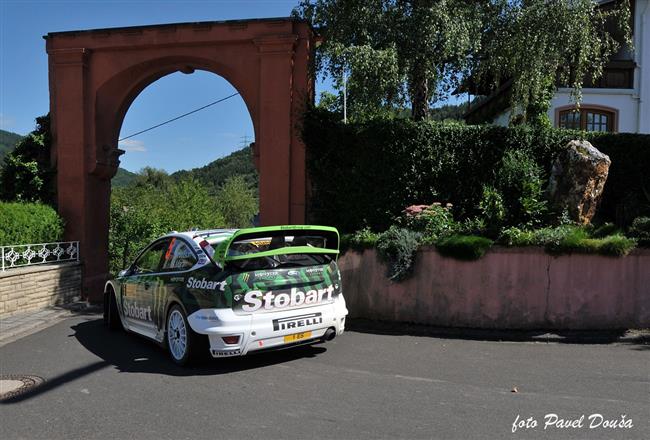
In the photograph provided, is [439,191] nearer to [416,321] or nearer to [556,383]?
[416,321]

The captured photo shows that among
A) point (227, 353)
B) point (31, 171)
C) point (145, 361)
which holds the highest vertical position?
point (31, 171)

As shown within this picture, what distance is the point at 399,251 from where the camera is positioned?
27.2 ft

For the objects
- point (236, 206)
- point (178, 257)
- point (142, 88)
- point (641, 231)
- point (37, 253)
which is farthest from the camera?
point (236, 206)

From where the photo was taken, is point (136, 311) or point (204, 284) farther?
point (136, 311)

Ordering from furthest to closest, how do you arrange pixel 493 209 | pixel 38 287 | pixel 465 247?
pixel 38 287, pixel 493 209, pixel 465 247

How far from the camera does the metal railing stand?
10.6 meters

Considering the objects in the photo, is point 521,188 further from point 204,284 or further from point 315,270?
point 204,284

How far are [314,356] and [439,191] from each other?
18.3ft

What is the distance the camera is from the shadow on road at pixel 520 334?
7.20 metres

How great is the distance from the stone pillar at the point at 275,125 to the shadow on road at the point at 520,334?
442cm

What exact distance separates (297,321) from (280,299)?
0.33m

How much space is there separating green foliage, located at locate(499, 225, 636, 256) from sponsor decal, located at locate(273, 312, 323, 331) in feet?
11.6

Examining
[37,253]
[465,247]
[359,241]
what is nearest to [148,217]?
[37,253]

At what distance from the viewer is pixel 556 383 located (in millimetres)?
5258
